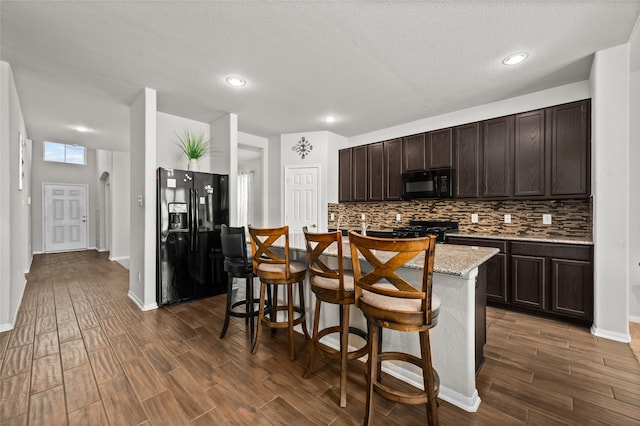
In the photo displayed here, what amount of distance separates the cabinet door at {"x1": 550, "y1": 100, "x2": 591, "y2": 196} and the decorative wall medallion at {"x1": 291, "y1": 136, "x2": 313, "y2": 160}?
354 cm

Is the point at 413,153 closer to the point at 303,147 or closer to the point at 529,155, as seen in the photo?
the point at 529,155

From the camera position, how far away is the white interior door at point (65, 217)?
7465 mm

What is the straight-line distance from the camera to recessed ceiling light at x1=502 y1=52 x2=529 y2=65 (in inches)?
99.8

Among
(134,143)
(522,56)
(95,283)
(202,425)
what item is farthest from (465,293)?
(95,283)

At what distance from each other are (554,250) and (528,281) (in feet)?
1.44

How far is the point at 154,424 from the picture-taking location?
149 centimetres

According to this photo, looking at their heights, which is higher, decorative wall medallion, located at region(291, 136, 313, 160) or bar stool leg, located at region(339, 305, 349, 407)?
decorative wall medallion, located at region(291, 136, 313, 160)

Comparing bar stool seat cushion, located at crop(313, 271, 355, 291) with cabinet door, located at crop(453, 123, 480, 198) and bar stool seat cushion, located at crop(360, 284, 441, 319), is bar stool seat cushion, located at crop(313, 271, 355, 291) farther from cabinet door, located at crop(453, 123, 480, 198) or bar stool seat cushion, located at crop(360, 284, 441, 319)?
cabinet door, located at crop(453, 123, 480, 198)

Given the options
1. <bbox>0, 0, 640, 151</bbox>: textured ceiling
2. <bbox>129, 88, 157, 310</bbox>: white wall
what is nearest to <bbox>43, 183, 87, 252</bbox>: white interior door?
<bbox>0, 0, 640, 151</bbox>: textured ceiling

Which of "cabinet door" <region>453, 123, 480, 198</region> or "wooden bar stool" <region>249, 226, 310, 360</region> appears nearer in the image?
"wooden bar stool" <region>249, 226, 310, 360</region>

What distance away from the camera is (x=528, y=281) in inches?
121

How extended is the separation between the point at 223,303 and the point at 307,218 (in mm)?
2177

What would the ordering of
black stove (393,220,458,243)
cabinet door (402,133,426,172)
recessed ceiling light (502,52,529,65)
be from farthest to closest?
cabinet door (402,133,426,172)
black stove (393,220,458,243)
recessed ceiling light (502,52,529,65)

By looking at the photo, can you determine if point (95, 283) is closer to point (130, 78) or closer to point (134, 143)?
point (134, 143)
